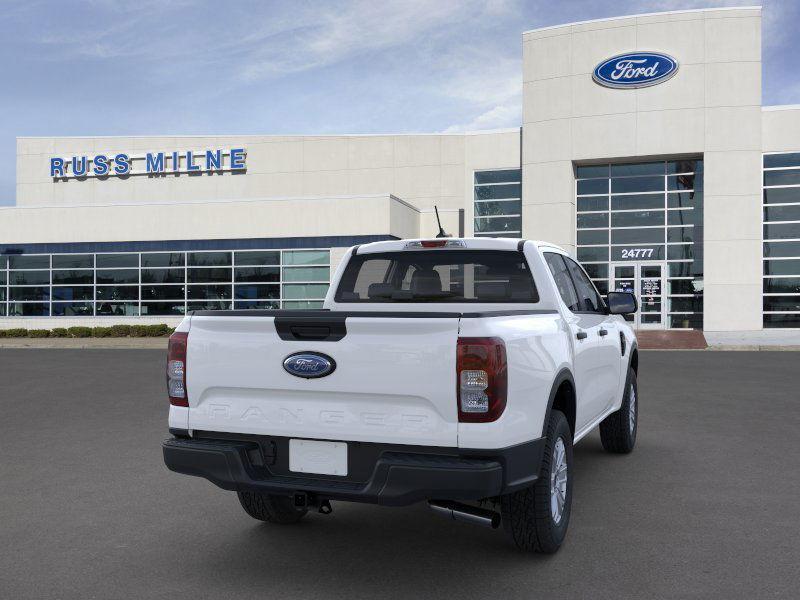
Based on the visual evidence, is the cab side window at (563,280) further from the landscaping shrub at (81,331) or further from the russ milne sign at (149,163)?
the russ milne sign at (149,163)

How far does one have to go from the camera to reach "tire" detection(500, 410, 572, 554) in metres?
4.36

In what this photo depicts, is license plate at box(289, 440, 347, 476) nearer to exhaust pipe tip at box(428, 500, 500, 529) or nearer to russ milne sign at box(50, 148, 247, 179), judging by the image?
exhaust pipe tip at box(428, 500, 500, 529)

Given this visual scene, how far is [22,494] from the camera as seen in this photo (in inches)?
243

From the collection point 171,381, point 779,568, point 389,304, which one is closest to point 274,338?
point 171,381

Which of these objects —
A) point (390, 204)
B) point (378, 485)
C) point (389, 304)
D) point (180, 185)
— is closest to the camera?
point (378, 485)

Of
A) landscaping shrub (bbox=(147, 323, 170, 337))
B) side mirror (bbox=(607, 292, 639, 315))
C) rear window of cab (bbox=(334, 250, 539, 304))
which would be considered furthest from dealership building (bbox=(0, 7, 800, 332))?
rear window of cab (bbox=(334, 250, 539, 304))

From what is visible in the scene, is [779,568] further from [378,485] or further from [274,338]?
[274,338]

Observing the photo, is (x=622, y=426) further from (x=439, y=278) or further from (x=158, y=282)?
(x=158, y=282)

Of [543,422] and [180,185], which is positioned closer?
[543,422]

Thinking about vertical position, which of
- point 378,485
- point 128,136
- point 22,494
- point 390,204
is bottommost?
point 22,494

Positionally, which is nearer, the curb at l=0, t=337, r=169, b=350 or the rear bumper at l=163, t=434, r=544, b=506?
the rear bumper at l=163, t=434, r=544, b=506

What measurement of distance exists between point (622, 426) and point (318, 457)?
413 centimetres

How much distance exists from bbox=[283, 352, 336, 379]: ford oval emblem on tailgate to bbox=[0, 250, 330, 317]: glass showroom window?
29.2m

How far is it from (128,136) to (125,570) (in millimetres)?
39008
